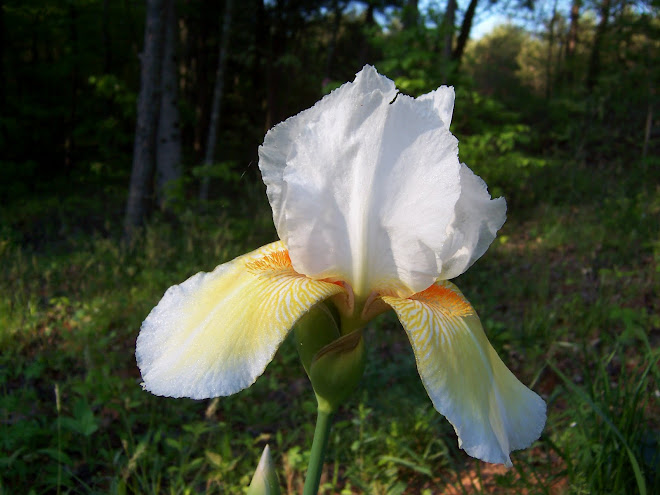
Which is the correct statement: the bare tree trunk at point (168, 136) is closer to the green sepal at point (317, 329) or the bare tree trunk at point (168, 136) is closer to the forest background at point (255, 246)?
the forest background at point (255, 246)

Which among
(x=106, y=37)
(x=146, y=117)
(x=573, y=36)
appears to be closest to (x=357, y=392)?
(x=146, y=117)

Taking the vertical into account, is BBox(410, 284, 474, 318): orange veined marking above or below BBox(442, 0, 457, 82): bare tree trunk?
below

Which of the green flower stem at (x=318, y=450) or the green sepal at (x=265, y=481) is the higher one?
the green flower stem at (x=318, y=450)

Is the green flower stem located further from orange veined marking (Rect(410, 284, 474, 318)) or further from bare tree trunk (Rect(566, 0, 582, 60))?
bare tree trunk (Rect(566, 0, 582, 60))

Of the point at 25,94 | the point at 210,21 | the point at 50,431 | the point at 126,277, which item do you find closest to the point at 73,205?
the point at 25,94

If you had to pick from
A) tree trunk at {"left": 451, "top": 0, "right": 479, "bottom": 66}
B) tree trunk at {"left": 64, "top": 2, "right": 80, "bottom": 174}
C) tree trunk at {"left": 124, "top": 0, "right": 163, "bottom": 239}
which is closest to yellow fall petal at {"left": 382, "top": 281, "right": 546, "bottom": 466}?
tree trunk at {"left": 124, "top": 0, "right": 163, "bottom": 239}

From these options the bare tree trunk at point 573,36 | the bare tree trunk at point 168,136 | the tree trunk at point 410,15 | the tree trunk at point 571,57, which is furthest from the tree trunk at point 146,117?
the bare tree trunk at point 573,36

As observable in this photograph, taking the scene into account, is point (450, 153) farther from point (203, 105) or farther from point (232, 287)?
point (203, 105)
